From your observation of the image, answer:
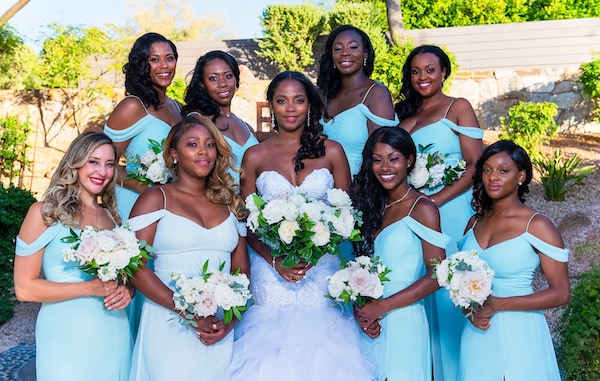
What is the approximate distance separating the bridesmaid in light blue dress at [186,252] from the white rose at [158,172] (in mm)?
345

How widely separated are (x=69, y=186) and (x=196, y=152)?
32.7 inches

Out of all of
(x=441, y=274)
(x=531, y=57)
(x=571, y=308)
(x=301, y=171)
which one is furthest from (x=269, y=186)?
(x=531, y=57)

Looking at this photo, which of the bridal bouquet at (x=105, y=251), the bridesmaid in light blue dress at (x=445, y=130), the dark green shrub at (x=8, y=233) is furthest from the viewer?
the dark green shrub at (x=8, y=233)

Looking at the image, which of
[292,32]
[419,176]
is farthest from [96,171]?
[292,32]

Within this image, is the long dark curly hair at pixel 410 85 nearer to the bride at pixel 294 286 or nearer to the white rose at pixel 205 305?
the bride at pixel 294 286

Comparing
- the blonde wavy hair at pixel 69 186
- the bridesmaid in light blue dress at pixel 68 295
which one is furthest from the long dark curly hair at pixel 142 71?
the bridesmaid in light blue dress at pixel 68 295

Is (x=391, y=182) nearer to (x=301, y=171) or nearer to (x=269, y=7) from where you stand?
(x=301, y=171)

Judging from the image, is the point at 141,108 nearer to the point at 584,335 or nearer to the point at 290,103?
the point at 290,103

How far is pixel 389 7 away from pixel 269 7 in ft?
9.67

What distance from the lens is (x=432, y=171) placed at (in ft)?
17.5

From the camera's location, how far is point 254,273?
4.91 m

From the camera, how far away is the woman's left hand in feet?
13.6

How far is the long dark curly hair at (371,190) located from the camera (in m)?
4.82

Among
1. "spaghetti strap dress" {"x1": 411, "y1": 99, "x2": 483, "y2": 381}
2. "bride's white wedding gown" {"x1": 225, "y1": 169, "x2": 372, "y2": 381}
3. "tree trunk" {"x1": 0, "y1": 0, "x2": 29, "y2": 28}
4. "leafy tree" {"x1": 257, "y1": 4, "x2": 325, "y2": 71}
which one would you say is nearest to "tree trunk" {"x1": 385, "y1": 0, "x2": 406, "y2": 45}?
"leafy tree" {"x1": 257, "y1": 4, "x2": 325, "y2": 71}
